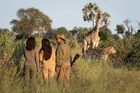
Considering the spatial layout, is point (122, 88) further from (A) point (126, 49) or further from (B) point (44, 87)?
(A) point (126, 49)

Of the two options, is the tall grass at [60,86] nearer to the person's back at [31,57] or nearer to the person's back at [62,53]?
the person's back at [31,57]

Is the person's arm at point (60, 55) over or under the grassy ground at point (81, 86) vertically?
over

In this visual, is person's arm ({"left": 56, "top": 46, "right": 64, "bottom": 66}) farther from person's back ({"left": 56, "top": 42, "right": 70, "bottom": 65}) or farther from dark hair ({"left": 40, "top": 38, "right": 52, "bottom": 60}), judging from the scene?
dark hair ({"left": 40, "top": 38, "right": 52, "bottom": 60})

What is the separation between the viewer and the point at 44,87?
1156 cm

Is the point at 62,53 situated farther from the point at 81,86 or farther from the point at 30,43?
the point at 81,86

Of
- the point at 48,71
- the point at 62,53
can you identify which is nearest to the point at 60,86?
the point at 48,71

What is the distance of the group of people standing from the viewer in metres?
14.5

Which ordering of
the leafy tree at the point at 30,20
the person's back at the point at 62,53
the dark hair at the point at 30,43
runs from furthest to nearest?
the leafy tree at the point at 30,20
the person's back at the point at 62,53
the dark hair at the point at 30,43

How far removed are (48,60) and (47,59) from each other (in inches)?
1.7

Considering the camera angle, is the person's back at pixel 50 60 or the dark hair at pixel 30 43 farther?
the person's back at pixel 50 60

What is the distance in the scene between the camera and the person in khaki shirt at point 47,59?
14.8 meters

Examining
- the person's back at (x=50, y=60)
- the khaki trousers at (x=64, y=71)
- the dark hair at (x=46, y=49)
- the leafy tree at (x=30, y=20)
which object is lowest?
the khaki trousers at (x=64, y=71)

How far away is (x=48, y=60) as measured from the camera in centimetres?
1480

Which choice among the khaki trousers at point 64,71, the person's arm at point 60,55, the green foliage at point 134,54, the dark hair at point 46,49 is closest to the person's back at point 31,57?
the dark hair at point 46,49
